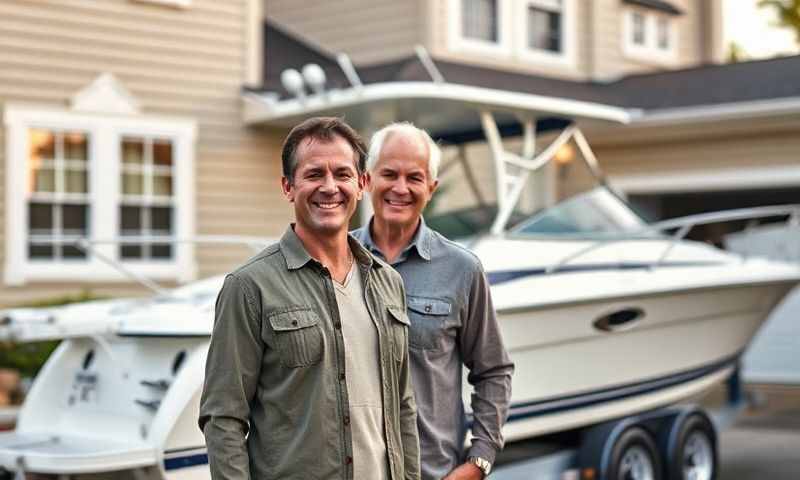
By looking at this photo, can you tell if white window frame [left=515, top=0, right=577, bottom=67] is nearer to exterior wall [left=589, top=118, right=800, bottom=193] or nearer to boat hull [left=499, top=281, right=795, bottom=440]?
exterior wall [left=589, top=118, right=800, bottom=193]

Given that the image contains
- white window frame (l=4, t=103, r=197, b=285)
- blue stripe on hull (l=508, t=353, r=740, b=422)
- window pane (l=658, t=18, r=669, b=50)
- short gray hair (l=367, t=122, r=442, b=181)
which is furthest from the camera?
window pane (l=658, t=18, r=669, b=50)

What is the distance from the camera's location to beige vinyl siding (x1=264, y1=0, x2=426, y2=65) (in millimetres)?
13836

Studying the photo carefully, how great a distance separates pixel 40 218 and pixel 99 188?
1.99 ft

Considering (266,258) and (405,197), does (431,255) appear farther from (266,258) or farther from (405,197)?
(266,258)

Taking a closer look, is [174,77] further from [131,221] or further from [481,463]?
[481,463]

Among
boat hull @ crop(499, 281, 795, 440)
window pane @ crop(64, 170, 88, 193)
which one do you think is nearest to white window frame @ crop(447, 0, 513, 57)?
window pane @ crop(64, 170, 88, 193)

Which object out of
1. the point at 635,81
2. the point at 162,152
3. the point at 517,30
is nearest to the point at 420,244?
the point at 162,152

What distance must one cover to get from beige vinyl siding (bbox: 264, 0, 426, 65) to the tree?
873 inches

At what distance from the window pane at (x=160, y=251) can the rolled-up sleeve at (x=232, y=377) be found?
28.8 ft

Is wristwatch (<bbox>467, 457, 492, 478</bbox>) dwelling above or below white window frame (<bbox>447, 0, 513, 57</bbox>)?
below

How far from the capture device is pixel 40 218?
10.8 metres

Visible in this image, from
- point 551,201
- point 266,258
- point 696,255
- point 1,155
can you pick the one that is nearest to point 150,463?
→ point 266,258

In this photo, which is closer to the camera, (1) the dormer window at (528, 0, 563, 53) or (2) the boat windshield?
(2) the boat windshield

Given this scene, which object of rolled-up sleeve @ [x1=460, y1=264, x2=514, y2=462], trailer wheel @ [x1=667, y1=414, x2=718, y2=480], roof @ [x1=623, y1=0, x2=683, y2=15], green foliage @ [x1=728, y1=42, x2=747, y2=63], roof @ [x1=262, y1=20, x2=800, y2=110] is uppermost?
green foliage @ [x1=728, y1=42, x2=747, y2=63]
